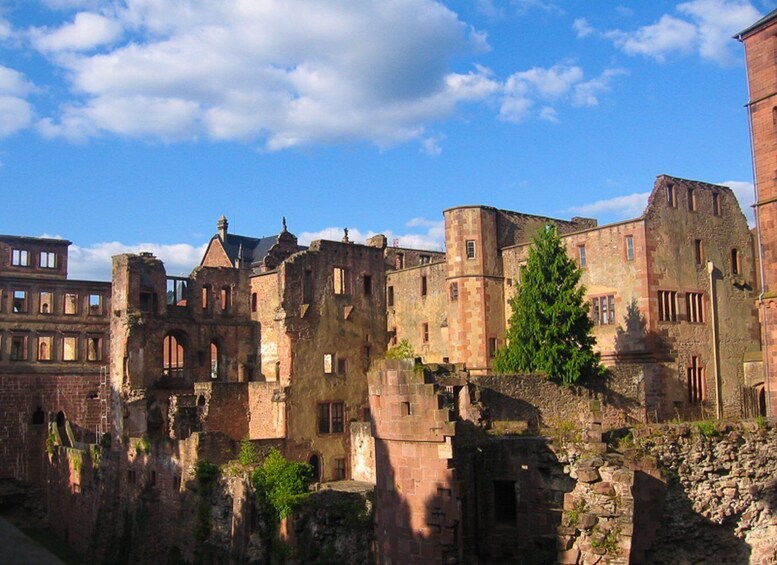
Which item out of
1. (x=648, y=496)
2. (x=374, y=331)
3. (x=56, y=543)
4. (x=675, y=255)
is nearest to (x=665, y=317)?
(x=675, y=255)

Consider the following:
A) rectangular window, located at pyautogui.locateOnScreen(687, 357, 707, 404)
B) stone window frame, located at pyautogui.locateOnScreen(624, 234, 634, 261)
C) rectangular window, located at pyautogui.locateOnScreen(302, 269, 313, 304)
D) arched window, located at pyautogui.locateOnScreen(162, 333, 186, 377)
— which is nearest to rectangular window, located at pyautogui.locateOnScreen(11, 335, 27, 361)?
arched window, located at pyautogui.locateOnScreen(162, 333, 186, 377)

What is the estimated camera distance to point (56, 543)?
139 feet

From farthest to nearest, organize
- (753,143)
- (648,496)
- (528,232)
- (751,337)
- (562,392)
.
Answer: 1. (528,232)
2. (751,337)
3. (562,392)
4. (753,143)
5. (648,496)

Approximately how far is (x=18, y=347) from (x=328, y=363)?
1948cm

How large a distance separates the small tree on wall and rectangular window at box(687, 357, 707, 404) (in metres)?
4.46

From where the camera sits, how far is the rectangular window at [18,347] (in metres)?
48.2

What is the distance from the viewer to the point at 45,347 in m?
50.1

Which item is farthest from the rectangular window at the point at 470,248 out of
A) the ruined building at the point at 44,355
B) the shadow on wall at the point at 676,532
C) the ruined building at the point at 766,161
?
the ruined building at the point at 44,355

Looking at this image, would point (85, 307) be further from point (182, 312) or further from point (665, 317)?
point (665, 317)

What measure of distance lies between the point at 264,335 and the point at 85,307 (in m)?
14.0

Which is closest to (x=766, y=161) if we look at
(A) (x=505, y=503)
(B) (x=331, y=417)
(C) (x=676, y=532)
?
(C) (x=676, y=532)

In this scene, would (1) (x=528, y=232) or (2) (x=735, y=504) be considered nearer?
(2) (x=735, y=504)

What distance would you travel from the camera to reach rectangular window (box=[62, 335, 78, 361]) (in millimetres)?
50344

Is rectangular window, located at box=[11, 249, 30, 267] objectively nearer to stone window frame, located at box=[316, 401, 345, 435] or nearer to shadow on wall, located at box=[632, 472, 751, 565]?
stone window frame, located at box=[316, 401, 345, 435]
